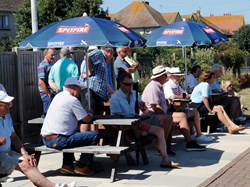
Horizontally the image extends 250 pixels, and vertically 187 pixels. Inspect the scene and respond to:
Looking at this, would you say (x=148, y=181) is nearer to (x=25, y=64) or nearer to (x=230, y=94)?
(x=25, y=64)

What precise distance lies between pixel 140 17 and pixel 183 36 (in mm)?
76826

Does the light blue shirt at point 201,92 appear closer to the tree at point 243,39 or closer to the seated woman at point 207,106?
the seated woman at point 207,106

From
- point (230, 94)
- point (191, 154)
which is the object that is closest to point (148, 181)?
point (191, 154)

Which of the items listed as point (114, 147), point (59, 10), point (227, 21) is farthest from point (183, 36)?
point (227, 21)

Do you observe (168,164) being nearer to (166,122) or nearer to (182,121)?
(166,122)

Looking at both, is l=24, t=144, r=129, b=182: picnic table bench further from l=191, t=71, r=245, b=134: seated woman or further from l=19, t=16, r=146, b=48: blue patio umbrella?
l=191, t=71, r=245, b=134: seated woman

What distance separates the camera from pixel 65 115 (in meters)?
8.65

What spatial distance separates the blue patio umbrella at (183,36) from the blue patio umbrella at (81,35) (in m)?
4.27

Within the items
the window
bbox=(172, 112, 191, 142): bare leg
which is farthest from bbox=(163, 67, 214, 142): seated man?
the window

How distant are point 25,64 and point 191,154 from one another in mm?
3920

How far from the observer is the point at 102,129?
9.76m

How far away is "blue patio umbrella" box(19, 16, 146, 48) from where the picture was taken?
8.95 metres

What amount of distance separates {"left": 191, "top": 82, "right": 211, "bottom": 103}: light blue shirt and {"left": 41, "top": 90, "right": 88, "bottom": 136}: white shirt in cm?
489

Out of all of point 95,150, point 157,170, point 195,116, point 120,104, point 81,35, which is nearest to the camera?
point 95,150
